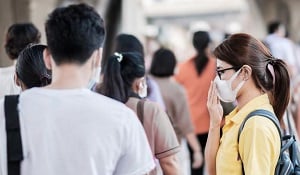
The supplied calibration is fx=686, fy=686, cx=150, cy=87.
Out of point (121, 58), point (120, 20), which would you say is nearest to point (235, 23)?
point (120, 20)

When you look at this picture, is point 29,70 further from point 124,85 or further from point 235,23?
point 235,23

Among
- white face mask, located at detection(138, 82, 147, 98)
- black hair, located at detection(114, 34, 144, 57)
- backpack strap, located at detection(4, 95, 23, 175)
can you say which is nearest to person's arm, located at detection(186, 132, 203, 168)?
black hair, located at detection(114, 34, 144, 57)

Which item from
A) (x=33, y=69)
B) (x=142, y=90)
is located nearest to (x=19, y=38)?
(x=142, y=90)

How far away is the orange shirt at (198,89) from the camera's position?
24.5ft

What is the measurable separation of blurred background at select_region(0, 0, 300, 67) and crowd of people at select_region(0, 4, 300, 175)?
479 mm

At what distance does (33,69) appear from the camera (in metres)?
3.49

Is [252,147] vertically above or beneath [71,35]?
beneath

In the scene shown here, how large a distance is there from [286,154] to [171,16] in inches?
1272

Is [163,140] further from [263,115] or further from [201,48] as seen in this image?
[201,48]

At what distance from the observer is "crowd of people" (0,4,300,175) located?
103 inches

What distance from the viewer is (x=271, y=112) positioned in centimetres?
351

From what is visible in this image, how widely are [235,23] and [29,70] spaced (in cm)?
3433

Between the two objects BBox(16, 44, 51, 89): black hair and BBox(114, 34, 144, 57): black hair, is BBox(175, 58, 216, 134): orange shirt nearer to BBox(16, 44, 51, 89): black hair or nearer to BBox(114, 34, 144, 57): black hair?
BBox(114, 34, 144, 57): black hair

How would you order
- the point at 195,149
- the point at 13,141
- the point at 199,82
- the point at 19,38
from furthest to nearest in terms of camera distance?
the point at 199,82 → the point at 195,149 → the point at 19,38 → the point at 13,141
